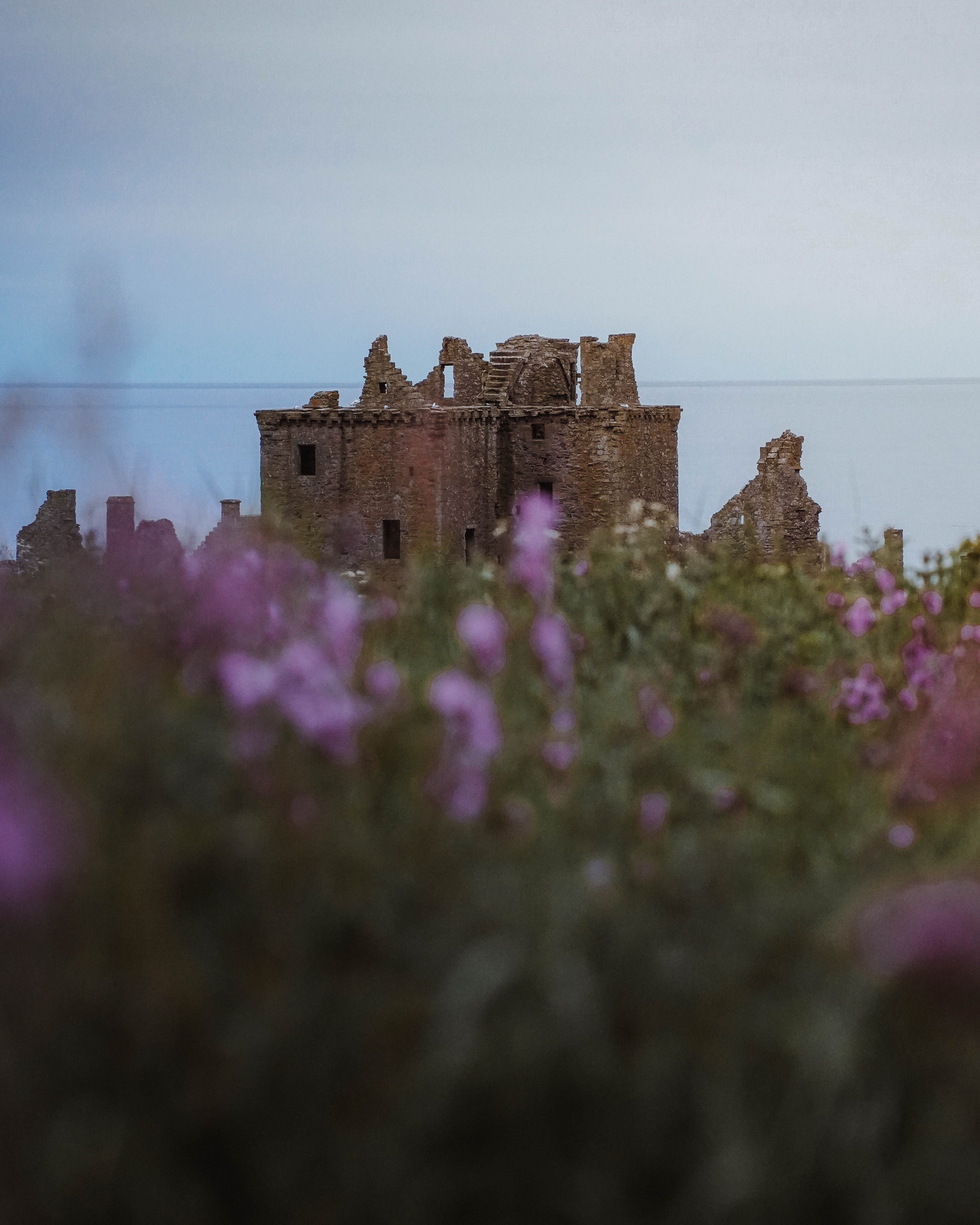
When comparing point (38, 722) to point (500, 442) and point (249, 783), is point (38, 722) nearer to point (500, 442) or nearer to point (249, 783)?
point (249, 783)

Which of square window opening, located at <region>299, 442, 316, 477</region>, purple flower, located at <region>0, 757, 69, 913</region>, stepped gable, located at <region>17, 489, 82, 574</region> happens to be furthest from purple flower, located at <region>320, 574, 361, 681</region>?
square window opening, located at <region>299, 442, 316, 477</region>

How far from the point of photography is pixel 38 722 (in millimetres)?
3242

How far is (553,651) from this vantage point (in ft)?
13.2

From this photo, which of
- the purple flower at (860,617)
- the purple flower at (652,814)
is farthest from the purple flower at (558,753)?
the purple flower at (860,617)

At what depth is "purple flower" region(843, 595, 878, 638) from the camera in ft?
20.9

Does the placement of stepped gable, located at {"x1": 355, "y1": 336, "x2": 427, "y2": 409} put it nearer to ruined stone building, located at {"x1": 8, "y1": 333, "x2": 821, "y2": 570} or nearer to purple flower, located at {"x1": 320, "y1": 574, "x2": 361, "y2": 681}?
ruined stone building, located at {"x1": 8, "y1": 333, "x2": 821, "y2": 570}

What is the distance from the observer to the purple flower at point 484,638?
3.55 metres

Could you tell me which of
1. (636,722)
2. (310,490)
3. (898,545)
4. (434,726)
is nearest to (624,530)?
(898,545)

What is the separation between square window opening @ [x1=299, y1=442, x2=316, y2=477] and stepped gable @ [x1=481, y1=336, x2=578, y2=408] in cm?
539

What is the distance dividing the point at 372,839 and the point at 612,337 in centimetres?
4638

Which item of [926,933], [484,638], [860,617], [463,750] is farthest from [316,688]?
[860,617]

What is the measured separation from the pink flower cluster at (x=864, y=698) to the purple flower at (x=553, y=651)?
1.58 m

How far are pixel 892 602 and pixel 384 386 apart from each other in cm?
4055

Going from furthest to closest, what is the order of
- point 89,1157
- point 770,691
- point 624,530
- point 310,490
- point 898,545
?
point 310,490, point 898,545, point 624,530, point 770,691, point 89,1157
